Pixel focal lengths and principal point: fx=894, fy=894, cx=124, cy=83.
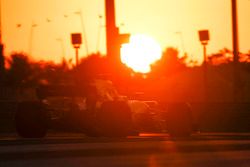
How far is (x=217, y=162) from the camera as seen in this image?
579 inches

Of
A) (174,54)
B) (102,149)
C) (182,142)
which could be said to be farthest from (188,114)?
(174,54)

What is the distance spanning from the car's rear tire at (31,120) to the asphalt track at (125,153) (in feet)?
22.8

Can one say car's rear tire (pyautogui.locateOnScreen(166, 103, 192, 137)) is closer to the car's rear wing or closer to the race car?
the race car

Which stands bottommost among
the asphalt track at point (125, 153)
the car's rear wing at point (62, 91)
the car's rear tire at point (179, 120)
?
the asphalt track at point (125, 153)

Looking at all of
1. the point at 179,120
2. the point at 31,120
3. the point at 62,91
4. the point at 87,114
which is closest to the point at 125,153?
the point at 179,120

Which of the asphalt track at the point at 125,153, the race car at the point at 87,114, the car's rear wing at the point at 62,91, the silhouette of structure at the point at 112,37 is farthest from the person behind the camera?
the silhouette of structure at the point at 112,37

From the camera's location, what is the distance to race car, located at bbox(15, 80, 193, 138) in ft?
72.7

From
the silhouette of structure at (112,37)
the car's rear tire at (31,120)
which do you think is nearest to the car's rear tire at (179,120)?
the car's rear tire at (31,120)

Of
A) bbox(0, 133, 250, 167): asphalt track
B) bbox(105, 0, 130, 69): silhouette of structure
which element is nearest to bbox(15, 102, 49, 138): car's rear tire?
bbox(105, 0, 130, 69): silhouette of structure

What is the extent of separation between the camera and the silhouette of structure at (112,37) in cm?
2795

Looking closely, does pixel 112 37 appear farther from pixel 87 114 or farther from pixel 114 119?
pixel 114 119

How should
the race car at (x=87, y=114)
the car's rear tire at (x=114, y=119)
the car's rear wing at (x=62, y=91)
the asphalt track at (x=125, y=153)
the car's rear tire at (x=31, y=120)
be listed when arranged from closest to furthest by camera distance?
the asphalt track at (x=125, y=153) → the car's rear tire at (x=114, y=119) → the race car at (x=87, y=114) → the car's rear tire at (x=31, y=120) → the car's rear wing at (x=62, y=91)

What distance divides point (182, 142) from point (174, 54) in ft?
449

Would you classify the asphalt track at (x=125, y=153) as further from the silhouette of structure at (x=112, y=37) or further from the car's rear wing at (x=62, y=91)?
the silhouette of structure at (x=112, y=37)
